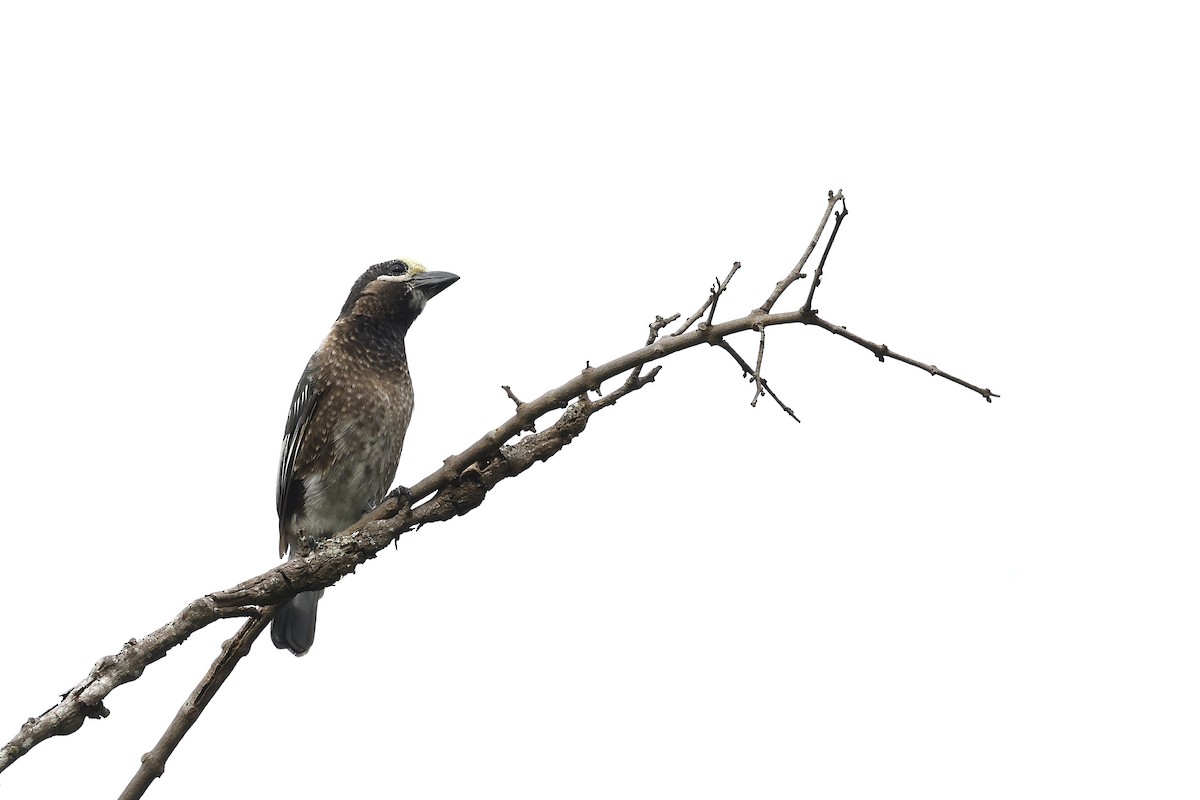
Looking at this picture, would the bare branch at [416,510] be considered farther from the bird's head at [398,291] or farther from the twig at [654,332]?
the bird's head at [398,291]

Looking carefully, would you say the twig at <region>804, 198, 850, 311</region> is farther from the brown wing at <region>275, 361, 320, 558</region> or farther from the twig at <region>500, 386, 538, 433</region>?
the brown wing at <region>275, 361, 320, 558</region>

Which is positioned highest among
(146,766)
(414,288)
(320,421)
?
(414,288)

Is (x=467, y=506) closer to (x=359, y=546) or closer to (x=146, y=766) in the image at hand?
(x=359, y=546)

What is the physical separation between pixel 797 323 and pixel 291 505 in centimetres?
334

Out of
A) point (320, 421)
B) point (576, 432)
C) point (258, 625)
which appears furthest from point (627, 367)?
point (320, 421)

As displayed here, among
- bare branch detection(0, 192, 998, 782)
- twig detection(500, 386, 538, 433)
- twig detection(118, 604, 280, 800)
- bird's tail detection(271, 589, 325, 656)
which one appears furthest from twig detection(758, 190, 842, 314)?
bird's tail detection(271, 589, 325, 656)

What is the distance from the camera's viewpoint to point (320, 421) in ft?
18.5

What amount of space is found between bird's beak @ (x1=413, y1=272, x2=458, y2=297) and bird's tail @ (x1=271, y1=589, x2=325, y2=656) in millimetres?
1571

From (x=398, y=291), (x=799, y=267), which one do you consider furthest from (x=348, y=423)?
(x=799, y=267)

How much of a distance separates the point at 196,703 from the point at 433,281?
273 centimetres

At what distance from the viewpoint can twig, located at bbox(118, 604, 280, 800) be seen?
11.1 feet

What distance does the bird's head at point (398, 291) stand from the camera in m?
5.83

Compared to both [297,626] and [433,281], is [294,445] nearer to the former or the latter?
[297,626]

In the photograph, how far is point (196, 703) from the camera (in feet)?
11.6
